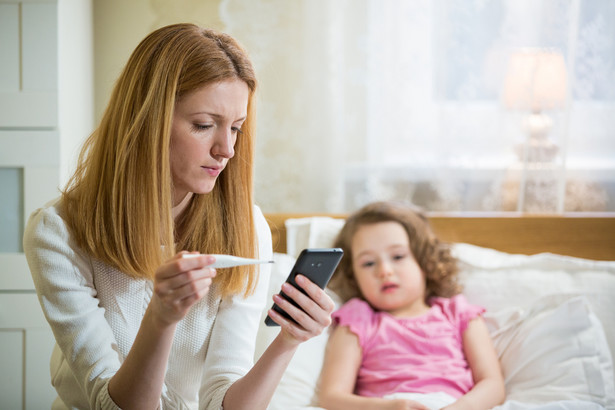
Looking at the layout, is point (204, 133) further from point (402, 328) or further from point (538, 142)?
point (538, 142)

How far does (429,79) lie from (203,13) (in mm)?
Answer: 742

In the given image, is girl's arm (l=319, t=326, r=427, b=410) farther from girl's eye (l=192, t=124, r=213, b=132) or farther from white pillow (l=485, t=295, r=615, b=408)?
girl's eye (l=192, t=124, r=213, b=132)

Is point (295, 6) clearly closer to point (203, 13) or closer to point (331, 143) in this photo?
point (203, 13)

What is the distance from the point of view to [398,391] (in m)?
1.44

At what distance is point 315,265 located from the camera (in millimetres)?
976

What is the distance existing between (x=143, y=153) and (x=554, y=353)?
1001 mm

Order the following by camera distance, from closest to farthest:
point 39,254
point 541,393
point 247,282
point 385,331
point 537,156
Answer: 1. point 39,254
2. point 247,282
3. point 541,393
4. point 385,331
5. point 537,156

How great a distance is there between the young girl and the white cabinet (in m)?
0.75

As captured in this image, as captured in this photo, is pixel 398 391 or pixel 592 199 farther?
pixel 592 199

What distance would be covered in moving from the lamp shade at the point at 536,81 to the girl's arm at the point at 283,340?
131cm

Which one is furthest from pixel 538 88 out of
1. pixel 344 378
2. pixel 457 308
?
pixel 344 378

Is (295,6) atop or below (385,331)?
atop

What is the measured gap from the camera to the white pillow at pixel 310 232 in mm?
1824

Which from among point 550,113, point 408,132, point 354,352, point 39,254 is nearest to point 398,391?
point 354,352
